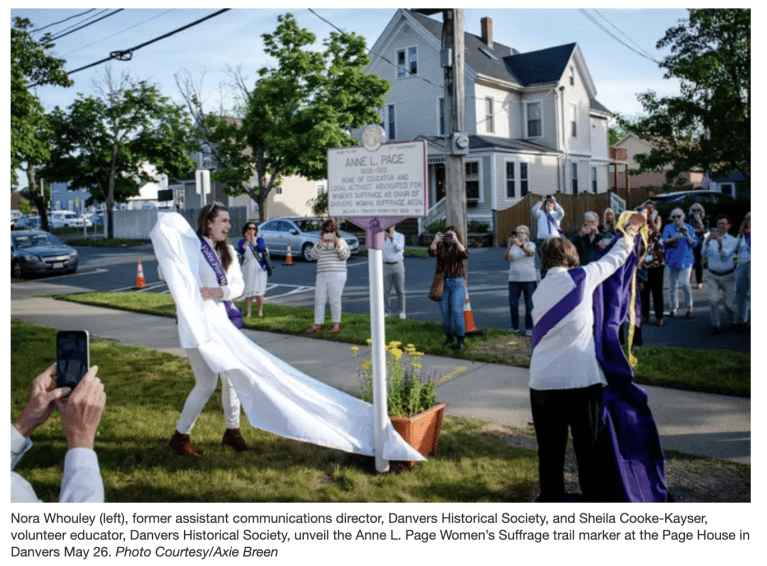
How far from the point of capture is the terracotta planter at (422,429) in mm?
5355

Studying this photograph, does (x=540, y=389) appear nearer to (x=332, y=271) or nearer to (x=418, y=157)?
(x=418, y=157)

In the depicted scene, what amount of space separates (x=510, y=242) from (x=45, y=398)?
8.26 metres

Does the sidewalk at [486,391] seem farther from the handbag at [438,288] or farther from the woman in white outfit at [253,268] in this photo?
the woman in white outfit at [253,268]

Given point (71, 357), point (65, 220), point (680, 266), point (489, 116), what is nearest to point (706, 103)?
point (680, 266)

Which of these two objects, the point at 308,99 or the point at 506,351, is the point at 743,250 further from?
the point at 308,99

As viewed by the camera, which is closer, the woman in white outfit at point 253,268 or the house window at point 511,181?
the woman in white outfit at point 253,268

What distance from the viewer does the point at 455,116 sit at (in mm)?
10031

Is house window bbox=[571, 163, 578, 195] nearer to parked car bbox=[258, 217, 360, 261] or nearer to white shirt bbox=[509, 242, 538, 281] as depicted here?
parked car bbox=[258, 217, 360, 261]

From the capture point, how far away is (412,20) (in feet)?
102

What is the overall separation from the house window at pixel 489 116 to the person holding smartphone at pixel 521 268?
76.7 ft

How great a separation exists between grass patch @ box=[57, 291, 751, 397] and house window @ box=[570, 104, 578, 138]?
25.5 meters

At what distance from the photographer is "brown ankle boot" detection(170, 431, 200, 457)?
18.5 feet

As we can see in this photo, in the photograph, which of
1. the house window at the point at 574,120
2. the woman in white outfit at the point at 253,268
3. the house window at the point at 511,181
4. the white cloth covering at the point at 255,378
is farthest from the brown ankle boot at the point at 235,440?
the house window at the point at 574,120

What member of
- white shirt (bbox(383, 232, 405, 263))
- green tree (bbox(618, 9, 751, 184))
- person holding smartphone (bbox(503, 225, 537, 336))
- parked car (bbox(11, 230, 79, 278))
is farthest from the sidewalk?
green tree (bbox(618, 9, 751, 184))
